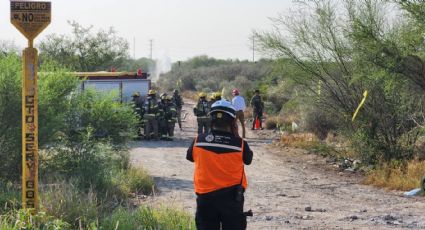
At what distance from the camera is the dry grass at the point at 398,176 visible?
1347cm

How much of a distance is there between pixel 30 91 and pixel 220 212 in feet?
9.48

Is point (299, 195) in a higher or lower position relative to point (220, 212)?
lower

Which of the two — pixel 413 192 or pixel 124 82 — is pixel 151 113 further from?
pixel 413 192

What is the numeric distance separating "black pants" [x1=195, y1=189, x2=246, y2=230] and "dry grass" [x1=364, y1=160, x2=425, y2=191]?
23.9 ft

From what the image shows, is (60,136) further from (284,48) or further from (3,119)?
(284,48)

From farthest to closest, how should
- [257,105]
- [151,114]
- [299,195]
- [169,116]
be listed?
[257,105]
[169,116]
[151,114]
[299,195]

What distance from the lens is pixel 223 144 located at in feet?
22.6

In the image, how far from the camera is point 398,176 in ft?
45.8

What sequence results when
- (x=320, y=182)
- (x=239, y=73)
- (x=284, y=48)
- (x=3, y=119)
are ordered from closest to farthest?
1. (x=3, y=119)
2. (x=320, y=182)
3. (x=284, y=48)
4. (x=239, y=73)

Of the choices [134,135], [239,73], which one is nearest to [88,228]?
[134,135]

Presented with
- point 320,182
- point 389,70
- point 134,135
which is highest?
point 389,70

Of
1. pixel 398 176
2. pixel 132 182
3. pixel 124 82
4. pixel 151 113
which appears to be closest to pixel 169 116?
pixel 151 113

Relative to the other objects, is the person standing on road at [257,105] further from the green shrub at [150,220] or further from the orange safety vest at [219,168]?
the orange safety vest at [219,168]

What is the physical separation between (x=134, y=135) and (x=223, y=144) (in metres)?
6.65
